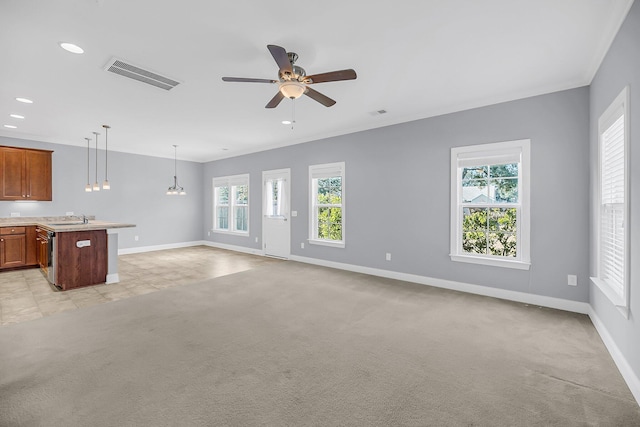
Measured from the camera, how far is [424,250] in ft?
15.3

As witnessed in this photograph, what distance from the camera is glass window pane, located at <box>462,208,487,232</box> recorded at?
417cm

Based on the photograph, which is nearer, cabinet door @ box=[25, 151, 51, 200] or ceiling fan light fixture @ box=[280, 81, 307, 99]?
ceiling fan light fixture @ box=[280, 81, 307, 99]

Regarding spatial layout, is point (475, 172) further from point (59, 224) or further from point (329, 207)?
point (59, 224)

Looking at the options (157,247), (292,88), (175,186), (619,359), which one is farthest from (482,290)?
(157,247)

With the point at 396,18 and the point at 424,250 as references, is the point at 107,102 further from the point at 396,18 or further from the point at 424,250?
the point at 424,250

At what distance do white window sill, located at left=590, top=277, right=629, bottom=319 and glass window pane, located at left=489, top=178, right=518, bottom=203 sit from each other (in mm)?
1305

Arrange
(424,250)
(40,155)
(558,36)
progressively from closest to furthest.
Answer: (558,36), (424,250), (40,155)

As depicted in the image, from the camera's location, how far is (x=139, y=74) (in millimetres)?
3283

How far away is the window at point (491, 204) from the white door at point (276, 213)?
370 cm

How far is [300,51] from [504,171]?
3.20 metres

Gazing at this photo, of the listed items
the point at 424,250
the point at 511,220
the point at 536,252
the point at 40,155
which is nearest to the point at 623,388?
the point at 536,252

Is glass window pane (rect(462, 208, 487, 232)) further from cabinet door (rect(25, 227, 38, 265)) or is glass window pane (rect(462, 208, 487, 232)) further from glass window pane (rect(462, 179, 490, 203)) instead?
cabinet door (rect(25, 227, 38, 265))

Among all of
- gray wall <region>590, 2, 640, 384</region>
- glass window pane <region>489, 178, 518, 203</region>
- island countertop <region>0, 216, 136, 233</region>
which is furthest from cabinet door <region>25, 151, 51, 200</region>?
gray wall <region>590, 2, 640, 384</region>

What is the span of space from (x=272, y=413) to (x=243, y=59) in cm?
309
